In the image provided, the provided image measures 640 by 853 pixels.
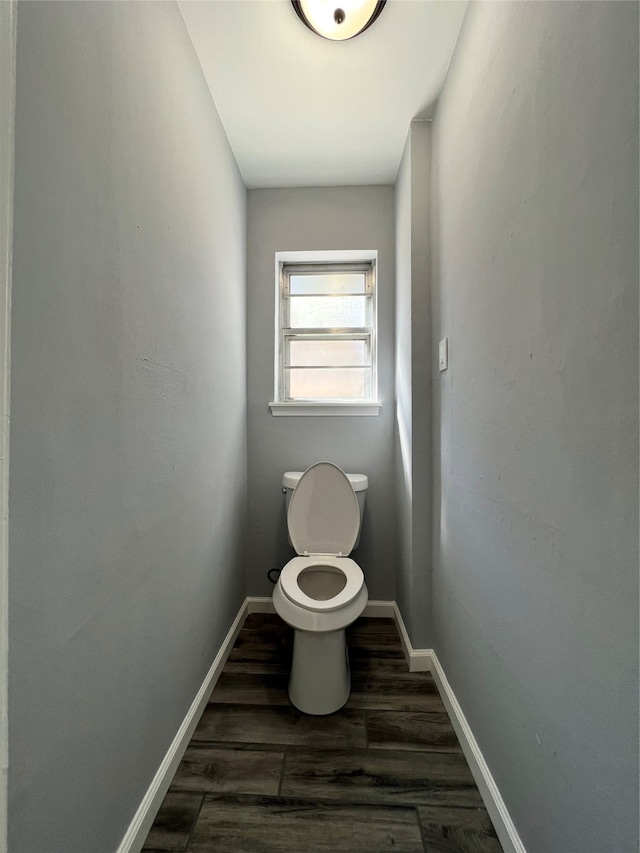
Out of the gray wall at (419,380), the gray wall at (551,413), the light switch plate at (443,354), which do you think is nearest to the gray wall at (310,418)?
the gray wall at (419,380)

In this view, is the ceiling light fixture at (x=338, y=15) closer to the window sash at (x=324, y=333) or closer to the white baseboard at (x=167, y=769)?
the window sash at (x=324, y=333)

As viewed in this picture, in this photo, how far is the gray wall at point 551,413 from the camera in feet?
1.90

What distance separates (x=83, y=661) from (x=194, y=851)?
647mm

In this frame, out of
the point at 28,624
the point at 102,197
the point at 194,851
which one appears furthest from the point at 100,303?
the point at 194,851

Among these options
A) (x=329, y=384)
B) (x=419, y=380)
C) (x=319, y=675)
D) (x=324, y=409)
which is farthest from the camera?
(x=329, y=384)

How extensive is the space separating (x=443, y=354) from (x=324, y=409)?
81 centimetres

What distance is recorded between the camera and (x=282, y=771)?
1.15 meters

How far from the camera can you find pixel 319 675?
4.59 ft

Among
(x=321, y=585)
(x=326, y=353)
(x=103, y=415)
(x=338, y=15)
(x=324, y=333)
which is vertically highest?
(x=338, y=15)

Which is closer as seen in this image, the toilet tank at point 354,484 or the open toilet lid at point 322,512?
the open toilet lid at point 322,512

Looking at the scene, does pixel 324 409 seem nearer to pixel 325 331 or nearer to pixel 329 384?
pixel 329 384

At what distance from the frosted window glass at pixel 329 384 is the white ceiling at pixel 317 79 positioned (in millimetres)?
1060

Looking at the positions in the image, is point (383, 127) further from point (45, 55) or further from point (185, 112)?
point (45, 55)

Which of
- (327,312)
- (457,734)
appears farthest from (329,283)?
(457,734)
